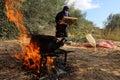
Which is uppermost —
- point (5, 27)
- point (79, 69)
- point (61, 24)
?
point (61, 24)

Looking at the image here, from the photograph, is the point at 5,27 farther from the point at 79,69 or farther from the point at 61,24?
the point at 79,69

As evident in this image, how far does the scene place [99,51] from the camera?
52.9 feet

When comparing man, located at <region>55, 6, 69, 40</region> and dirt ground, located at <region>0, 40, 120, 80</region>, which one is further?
man, located at <region>55, 6, 69, 40</region>

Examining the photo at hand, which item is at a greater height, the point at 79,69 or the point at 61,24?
the point at 61,24

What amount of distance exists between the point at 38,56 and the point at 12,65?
131cm

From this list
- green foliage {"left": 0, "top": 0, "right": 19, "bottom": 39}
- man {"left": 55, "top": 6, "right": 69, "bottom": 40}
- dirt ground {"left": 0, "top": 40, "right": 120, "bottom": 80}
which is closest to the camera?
dirt ground {"left": 0, "top": 40, "right": 120, "bottom": 80}

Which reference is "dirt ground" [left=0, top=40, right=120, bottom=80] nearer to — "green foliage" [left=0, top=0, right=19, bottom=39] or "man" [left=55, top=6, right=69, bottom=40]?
"man" [left=55, top=6, right=69, bottom=40]

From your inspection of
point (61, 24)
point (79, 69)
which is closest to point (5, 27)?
point (61, 24)

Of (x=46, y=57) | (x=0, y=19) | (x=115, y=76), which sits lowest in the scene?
(x=115, y=76)

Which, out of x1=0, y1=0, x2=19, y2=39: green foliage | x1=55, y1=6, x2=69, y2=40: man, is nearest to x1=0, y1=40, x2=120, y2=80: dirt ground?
x1=55, y1=6, x2=69, y2=40: man

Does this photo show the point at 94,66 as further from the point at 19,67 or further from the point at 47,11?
the point at 47,11

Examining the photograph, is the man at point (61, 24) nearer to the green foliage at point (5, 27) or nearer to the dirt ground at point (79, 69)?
the dirt ground at point (79, 69)

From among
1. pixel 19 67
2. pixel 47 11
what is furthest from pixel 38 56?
pixel 47 11

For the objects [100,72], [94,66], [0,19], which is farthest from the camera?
[0,19]
